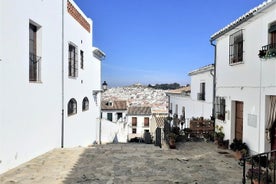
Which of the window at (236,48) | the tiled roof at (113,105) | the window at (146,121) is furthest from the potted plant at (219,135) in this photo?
the window at (146,121)

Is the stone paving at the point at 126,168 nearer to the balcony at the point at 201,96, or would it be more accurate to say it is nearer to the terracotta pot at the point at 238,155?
the terracotta pot at the point at 238,155

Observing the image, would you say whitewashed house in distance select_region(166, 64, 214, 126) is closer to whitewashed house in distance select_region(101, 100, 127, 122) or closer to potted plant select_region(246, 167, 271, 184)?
potted plant select_region(246, 167, 271, 184)

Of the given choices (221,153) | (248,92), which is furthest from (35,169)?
(248,92)

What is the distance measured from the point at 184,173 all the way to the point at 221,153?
365cm

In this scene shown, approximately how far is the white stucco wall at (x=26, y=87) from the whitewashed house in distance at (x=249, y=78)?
6.92 meters

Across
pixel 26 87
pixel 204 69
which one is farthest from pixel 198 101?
pixel 26 87

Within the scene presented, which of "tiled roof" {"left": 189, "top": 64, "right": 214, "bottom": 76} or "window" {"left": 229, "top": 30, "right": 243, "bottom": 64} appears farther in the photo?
"tiled roof" {"left": 189, "top": 64, "right": 214, "bottom": 76}

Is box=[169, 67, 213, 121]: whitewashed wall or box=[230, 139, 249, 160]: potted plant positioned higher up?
box=[169, 67, 213, 121]: whitewashed wall

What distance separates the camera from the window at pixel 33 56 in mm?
8391

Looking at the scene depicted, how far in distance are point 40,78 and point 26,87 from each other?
122 centimetres

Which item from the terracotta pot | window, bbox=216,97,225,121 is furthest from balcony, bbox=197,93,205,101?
the terracotta pot

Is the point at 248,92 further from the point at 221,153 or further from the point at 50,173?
the point at 50,173

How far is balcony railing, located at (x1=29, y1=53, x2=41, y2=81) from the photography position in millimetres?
8344

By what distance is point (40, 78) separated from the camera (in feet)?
29.2
